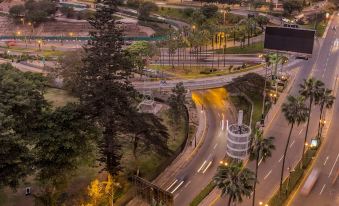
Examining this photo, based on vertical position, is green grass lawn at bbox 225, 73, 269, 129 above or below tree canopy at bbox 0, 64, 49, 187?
below

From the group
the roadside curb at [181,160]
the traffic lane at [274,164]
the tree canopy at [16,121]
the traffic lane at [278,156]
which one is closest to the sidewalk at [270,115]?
the traffic lane at [278,156]

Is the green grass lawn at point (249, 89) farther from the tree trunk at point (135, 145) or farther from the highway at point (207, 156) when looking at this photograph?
the tree trunk at point (135, 145)

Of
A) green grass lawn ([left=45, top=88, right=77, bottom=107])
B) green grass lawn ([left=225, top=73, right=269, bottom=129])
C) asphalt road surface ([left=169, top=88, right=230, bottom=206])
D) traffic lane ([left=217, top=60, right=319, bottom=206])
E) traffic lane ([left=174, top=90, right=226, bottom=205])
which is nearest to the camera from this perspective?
traffic lane ([left=174, top=90, right=226, bottom=205])

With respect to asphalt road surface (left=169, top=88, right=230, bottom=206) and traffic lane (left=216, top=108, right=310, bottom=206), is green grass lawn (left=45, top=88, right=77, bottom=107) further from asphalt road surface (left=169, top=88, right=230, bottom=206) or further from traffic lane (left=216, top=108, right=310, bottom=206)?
traffic lane (left=216, top=108, right=310, bottom=206)

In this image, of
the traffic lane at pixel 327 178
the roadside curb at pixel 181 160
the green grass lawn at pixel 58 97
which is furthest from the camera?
the green grass lawn at pixel 58 97

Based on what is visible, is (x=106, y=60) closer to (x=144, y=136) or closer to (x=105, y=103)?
(x=105, y=103)

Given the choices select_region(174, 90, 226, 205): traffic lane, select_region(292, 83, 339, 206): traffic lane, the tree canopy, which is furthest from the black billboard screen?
the tree canopy
